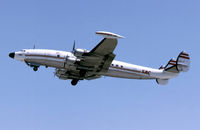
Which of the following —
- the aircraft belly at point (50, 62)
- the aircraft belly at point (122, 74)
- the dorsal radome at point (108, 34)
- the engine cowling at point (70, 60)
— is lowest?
the aircraft belly at point (122, 74)

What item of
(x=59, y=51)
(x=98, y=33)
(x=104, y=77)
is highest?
(x=98, y=33)

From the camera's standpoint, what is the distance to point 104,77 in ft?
132

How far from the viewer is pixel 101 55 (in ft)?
123

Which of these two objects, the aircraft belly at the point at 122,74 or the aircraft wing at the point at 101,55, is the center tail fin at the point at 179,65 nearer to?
the aircraft belly at the point at 122,74

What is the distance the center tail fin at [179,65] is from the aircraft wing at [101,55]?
7.02m

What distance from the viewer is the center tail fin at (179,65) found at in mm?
41000

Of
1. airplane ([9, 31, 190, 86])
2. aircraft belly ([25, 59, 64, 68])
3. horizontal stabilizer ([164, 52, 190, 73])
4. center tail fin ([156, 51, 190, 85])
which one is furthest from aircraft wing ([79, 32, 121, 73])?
horizontal stabilizer ([164, 52, 190, 73])

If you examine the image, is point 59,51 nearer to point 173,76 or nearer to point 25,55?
point 25,55

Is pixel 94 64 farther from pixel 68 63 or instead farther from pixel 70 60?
pixel 68 63

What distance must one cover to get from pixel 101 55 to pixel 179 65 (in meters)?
9.48

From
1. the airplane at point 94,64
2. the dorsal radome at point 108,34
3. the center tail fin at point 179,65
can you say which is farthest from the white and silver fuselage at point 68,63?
the dorsal radome at point 108,34

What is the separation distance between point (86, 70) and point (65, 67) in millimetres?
2299

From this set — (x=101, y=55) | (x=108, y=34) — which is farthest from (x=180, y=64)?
(x=108, y=34)

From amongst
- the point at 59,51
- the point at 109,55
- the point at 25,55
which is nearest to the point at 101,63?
the point at 109,55
